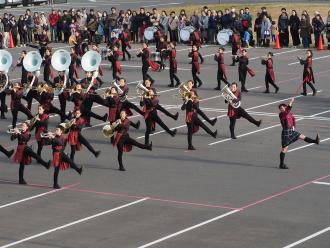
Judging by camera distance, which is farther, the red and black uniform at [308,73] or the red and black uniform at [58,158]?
the red and black uniform at [308,73]

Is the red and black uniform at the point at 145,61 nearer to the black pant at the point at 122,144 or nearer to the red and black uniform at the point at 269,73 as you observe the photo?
the red and black uniform at the point at 269,73

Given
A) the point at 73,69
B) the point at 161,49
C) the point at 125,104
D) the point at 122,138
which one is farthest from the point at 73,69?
the point at 122,138

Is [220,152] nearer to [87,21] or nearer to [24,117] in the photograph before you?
[24,117]

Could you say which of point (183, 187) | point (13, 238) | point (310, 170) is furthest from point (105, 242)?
point (310, 170)

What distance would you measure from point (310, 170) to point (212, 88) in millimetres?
13390

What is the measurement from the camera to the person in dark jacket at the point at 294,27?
51312mm

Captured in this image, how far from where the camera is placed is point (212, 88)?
140 feet

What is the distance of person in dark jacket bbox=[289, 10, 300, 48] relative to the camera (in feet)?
168

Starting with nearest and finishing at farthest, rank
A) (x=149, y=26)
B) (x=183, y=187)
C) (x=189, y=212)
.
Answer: (x=189, y=212) → (x=183, y=187) → (x=149, y=26)

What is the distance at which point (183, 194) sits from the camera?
2731 centimetres

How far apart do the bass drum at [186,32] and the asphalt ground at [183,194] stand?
47.1 ft

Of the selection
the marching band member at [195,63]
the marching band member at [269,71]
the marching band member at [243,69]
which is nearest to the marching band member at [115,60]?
the marching band member at [195,63]

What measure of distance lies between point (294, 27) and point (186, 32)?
4662 millimetres

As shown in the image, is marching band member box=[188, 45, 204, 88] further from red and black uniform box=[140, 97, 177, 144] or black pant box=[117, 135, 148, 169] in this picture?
black pant box=[117, 135, 148, 169]
